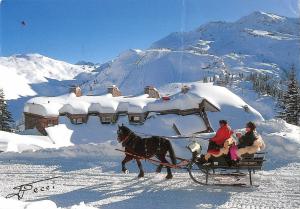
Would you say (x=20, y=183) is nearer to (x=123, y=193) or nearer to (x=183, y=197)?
(x=123, y=193)

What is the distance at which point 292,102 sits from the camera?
5634 cm

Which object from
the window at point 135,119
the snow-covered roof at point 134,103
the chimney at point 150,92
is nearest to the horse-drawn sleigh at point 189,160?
the snow-covered roof at point 134,103

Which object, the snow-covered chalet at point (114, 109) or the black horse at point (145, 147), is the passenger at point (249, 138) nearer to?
the black horse at point (145, 147)

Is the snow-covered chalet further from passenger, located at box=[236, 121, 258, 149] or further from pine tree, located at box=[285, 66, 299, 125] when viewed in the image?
passenger, located at box=[236, 121, 258, 149]

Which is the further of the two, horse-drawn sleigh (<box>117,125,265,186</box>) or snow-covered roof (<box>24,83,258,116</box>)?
snow-covered roof (<box>24,83,258,116</box>)

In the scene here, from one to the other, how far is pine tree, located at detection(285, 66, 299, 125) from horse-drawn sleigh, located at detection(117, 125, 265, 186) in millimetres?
42219

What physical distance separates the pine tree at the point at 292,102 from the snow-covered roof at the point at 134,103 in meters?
5.81

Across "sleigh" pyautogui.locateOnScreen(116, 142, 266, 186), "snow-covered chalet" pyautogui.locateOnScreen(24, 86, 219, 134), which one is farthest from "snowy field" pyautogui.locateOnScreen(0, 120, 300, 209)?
"snow-covered chalet" pyautogui.locateOnScreen(24, 86, 219, 134)

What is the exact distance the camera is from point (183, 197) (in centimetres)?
1347

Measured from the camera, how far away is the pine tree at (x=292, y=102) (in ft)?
183

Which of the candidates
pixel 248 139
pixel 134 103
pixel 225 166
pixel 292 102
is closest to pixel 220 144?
pixel 225 166

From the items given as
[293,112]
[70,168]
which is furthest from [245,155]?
[293,112]

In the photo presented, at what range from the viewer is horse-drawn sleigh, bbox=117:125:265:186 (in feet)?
47.1

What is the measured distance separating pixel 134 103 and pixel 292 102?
2027 centimetres
